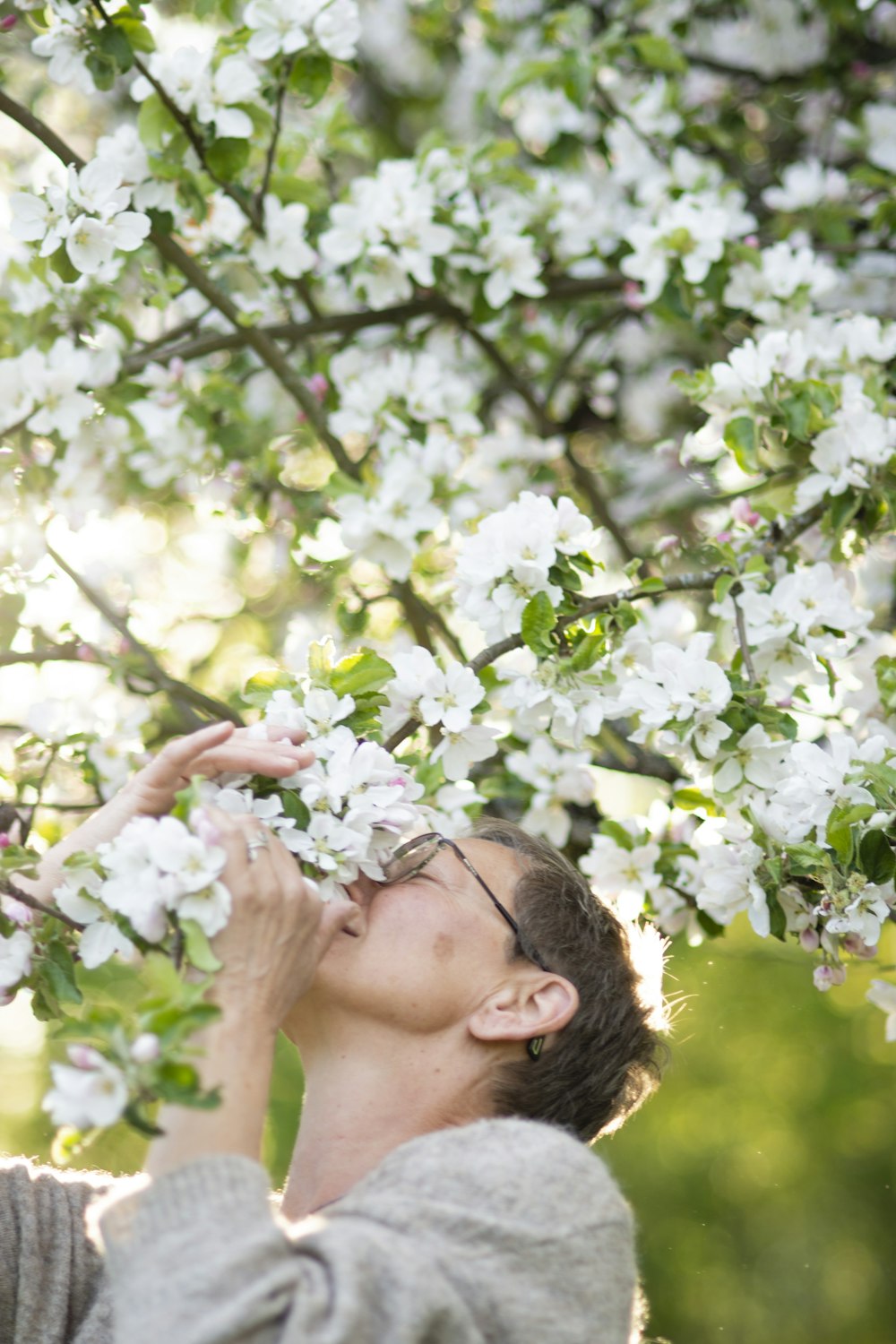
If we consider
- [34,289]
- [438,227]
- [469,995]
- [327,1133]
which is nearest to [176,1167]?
[327,1133]

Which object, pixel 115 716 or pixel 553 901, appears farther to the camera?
pixel 115 716

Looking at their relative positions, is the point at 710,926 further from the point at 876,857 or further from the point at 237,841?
the point at 237,841

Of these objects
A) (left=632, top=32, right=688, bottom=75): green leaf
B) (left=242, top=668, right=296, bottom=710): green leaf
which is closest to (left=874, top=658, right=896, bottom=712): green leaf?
(left=242, top=668, right=296, bottom=710): green leaf

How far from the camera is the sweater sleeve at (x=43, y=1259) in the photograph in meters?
1.77

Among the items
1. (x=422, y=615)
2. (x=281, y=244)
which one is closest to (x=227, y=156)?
(x=281, y=244)

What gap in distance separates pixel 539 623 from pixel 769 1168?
7249mm

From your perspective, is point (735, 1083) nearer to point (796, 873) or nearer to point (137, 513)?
point (137, 513)

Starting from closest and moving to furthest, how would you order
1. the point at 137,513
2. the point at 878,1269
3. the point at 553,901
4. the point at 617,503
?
the point at 553,901 → the point at 137,513 → the point at 617,503 → the point at 878,1269

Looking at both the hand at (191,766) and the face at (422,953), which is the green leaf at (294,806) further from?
the face at (422,953)

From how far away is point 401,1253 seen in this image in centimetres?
131

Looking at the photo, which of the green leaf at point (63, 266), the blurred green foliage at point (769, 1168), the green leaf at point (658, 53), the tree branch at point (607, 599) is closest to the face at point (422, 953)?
the tree branch at point (607, 599)

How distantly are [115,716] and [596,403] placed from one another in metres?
1.76

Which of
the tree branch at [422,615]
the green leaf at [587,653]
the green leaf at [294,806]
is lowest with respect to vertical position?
the green leaf at [294,806]

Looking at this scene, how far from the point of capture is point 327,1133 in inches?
69.3
